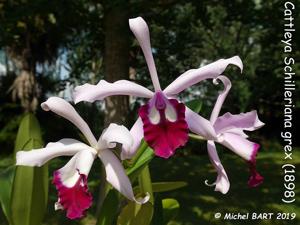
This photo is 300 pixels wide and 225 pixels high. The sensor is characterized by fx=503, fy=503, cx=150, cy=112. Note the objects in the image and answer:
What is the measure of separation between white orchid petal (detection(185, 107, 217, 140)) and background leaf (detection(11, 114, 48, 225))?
2.90 ft

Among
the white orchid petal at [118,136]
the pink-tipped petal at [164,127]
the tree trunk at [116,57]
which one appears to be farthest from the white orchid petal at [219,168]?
the tree trunk at [116,57]

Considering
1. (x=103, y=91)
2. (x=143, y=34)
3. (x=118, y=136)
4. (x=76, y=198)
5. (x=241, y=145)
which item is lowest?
(x=76, y=198)

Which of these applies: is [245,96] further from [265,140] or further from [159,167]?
[159,167]

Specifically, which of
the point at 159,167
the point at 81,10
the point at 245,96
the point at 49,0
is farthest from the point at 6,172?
the point at 245,96

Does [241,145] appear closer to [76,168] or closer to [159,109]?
[159,109]

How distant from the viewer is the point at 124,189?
1.80 metres

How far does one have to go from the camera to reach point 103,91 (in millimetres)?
1703

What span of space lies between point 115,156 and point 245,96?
Result: 500 inches

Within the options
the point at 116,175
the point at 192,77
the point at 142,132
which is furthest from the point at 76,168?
the point at 192,77

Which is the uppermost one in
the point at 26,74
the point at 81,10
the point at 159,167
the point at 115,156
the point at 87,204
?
the point at 81,10

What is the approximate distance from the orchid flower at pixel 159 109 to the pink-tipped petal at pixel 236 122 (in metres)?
0.12

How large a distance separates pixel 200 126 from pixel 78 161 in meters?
0.45

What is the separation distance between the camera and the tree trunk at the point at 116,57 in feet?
17.2

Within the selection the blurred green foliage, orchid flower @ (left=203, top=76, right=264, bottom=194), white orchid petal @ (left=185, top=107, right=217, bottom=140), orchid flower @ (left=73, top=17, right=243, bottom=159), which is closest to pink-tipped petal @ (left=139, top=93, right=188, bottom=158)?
orchid flower @ (left=73, top=17, right=243, bottom=159)
